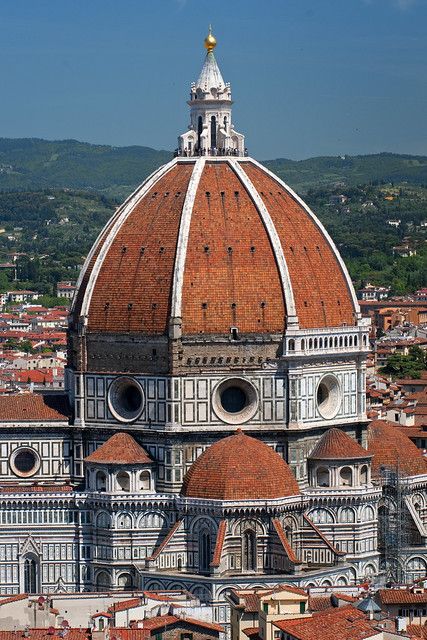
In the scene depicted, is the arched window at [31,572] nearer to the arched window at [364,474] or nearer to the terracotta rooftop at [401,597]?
the arched window at [364,474]

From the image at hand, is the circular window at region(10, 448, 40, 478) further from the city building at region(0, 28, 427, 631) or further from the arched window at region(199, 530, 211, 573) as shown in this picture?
the arched window at region(199, 530, 211, 573)

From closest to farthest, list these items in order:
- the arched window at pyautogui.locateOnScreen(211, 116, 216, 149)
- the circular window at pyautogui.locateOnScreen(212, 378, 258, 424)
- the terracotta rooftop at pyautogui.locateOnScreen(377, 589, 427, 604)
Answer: the terracotta rooftop at pyautogui.locateOnScreen(377, 589, 427, 604) < the circular window at pyautogui.locateOnScreen(212, 378, 258, 424) < the arched window at pyautogui.locateOnScreen(211, 116, 216, 149)

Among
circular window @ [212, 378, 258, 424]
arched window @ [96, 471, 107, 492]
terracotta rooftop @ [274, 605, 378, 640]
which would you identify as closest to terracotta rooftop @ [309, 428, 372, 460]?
circular window @ [212, 378, 258, 424]

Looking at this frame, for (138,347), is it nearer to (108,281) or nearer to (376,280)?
(108,281)

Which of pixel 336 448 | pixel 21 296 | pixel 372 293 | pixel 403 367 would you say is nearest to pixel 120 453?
pixel 336 448

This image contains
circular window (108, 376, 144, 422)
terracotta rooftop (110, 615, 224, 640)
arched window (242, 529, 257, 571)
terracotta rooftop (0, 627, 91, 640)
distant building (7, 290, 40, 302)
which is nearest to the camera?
terracotta rooftop (0, 627, 91, 640)

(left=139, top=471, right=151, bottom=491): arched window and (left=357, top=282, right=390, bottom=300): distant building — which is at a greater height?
(left=357, top=282, right=390, bottom=300): distant building

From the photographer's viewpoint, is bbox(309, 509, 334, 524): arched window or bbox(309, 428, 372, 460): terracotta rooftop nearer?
bbox(309, 509, 334, 524): arched window

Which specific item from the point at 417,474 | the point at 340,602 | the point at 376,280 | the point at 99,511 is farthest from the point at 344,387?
the point at 376,280
